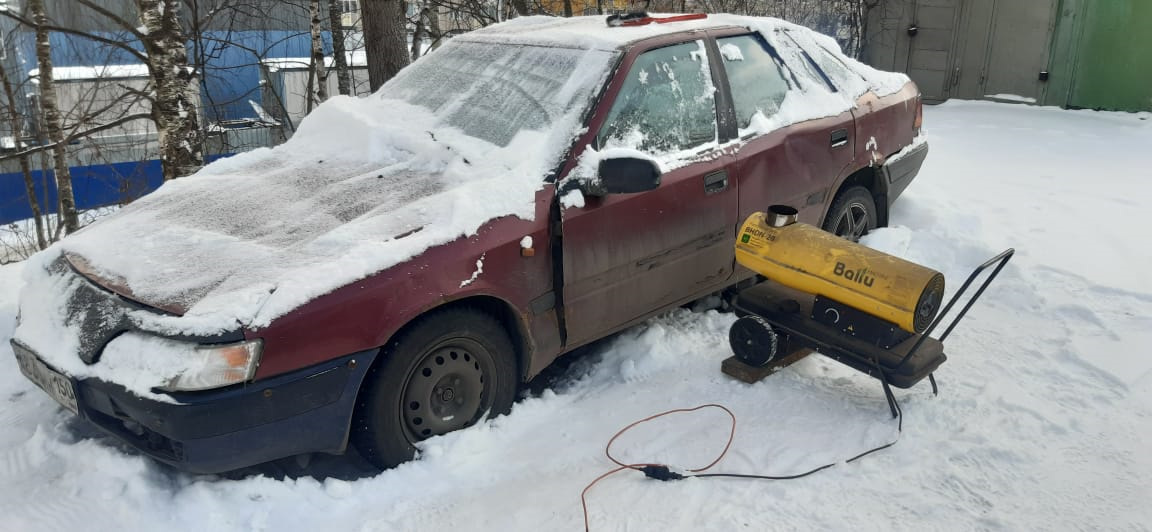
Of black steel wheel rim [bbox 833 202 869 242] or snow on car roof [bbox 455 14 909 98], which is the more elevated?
snow on car roof [bbox 455 14 909 98]

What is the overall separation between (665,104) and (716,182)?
1.51 feet

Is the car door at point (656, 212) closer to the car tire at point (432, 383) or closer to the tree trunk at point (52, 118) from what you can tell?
the car tire at point (432, 383)

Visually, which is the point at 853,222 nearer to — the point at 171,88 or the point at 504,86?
the point at 504,86

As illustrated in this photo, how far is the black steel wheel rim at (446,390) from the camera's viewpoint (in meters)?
3.09

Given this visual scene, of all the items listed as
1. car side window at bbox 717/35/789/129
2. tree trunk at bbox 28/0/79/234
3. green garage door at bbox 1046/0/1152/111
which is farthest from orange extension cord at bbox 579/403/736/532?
tree trunk at bbox 28/0/79/234

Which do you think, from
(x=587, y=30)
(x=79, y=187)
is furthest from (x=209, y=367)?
(x=79, y=187)

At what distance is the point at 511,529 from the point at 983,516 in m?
1.69

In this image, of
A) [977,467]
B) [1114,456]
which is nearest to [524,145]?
[977,467]

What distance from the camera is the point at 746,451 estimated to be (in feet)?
10.6

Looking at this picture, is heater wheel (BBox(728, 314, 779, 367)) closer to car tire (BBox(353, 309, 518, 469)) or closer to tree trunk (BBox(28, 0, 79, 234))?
car tire (BBox(353, 309, 518, 469))

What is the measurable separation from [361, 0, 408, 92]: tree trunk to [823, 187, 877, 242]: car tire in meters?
4.30

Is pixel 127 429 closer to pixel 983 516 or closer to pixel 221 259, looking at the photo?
pixel 221 259

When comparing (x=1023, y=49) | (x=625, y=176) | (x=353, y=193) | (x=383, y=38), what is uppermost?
(x=383, y=38)

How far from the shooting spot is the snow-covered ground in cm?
Answer: 283
